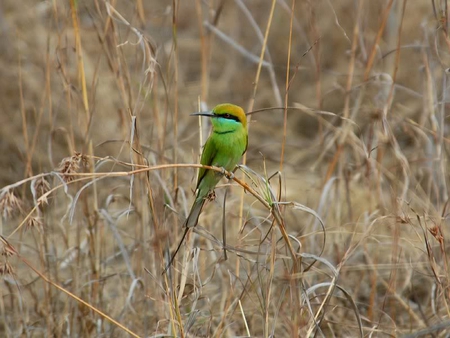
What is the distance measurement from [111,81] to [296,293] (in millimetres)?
3566

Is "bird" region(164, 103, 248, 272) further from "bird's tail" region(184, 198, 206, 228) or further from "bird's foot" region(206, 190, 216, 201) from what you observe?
"bird's tail" region(184, 198, 206, 228)

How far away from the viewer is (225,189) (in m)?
2.56

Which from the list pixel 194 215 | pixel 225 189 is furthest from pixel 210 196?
pixel 225 189

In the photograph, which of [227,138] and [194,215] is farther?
[227,138]

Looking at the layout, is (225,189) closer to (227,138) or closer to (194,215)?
(227,138)

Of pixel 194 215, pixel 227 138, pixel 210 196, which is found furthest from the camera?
pixel 227 138

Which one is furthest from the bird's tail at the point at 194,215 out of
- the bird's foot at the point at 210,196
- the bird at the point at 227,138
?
the bird at the point at 227,138

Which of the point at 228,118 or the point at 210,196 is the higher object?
the point at 228,118

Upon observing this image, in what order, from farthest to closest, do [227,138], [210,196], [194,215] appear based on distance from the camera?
[227,138], [210,196], [194,215]

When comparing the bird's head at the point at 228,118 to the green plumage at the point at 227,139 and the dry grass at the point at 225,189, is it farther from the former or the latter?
the dry grass at the point at 225,189

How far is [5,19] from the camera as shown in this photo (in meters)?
4.76

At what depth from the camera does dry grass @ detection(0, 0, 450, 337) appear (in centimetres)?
201

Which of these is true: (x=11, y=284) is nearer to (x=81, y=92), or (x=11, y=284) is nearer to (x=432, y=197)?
(x=81, y=92)

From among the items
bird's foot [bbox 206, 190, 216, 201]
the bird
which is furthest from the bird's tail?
the bird
